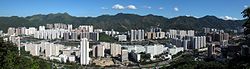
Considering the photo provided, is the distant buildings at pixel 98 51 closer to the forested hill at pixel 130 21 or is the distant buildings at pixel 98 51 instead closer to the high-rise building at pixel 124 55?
the high-rise building at pixel 124 55

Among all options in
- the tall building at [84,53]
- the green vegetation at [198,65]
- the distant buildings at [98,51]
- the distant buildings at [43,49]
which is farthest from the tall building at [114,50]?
the green vegetation at [198,65]

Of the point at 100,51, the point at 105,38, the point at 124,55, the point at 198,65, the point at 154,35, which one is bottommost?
the point at 124,55

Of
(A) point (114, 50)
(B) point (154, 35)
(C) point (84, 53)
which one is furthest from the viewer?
(B) point (154, 35)

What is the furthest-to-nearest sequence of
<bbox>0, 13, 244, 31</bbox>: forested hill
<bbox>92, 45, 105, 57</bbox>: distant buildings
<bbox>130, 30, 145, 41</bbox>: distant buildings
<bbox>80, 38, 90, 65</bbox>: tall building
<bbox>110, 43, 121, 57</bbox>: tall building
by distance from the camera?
<bbox>0, 13, 244, 31</bbox>: forested hill, <bbox>130, 30, 145, 41</bbox>: distant buildings, <bbox>110, 43, 121, 57</bbox>: tall building, <bbox>92, 45, 105, 57</bbox>: distant buildings, <bbox>80, 38, 90, 65</bbox>: tall building

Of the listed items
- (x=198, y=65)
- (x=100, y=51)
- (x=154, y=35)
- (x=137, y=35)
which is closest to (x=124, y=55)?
(x=100, y=51)

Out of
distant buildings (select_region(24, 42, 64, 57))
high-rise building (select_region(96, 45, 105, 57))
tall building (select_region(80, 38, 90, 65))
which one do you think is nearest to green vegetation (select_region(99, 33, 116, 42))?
distant buildings (select_region(24, 42, 64, 57))

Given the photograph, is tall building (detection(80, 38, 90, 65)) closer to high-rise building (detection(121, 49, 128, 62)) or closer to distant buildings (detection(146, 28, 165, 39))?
high-rise building (detection(121, 49, 128, 62))

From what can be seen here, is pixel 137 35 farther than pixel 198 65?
Yes

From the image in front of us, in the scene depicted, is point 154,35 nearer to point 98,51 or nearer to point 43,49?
point 98,51

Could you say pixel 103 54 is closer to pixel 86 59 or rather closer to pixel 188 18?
pixel 86 59
